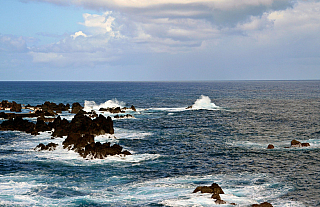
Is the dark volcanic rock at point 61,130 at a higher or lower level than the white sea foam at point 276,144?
higher

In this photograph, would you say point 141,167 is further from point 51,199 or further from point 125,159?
point 51,199

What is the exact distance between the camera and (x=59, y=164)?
3938 centimetres

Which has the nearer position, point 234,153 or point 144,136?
point 234,153

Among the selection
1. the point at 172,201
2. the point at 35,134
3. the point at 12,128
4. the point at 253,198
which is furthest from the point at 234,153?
the point at 12,128

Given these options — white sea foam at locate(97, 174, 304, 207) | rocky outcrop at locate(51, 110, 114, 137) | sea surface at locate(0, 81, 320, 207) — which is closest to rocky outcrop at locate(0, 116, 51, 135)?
sea surface at locate(0, 81, 320, 207)

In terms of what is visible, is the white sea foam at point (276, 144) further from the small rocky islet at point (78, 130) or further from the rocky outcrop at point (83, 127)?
the rocky outcrop at point (83, 127)

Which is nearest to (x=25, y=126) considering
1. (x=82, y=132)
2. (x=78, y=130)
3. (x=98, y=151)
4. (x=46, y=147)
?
(x=78, y=130)

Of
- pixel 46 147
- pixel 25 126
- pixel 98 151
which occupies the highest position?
pixel 25 126

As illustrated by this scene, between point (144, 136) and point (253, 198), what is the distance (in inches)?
1247

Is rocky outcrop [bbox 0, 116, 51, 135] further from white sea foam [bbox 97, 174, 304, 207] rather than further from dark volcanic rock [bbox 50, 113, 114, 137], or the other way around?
white sea foam [bbox 97, 174, 304, 207]

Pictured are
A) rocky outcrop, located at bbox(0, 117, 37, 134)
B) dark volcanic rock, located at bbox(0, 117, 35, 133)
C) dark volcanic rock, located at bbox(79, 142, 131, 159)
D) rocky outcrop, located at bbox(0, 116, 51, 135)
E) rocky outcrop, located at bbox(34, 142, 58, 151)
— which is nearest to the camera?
dark volcanic rock, located at bbox(79, 142, 131, 159)

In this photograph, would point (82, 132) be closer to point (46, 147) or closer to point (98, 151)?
point (46, 147)

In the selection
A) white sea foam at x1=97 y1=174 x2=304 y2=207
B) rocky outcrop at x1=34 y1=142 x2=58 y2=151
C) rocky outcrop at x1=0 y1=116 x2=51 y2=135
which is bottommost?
white sea foam at x1=97 y1=174 x2=304 y2=207

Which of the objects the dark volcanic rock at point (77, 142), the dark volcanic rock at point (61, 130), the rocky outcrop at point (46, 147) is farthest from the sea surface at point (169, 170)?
Answer: the dark volcanic rock at point (61, 130)
